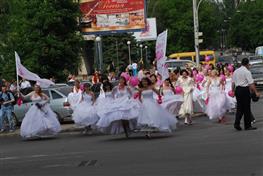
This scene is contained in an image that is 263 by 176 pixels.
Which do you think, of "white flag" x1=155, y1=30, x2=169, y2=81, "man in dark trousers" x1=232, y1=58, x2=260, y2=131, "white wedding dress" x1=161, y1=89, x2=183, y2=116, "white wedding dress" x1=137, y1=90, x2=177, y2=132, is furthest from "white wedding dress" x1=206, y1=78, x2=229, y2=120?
"white wedding dress" x1=137, y1=90, x2=177, y2=132

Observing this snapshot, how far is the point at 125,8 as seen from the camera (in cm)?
4419

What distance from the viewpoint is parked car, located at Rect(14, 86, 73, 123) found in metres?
24.3

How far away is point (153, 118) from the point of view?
16.3 metres

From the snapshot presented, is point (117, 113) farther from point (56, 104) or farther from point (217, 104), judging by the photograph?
point (56, 104)

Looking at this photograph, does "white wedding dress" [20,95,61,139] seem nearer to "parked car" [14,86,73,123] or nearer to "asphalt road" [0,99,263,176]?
"asphalt road" [0,99,263,176]

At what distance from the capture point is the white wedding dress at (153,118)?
16312mm

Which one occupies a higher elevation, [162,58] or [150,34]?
[162,58]

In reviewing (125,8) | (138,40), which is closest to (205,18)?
(138,40)

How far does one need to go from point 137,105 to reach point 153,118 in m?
0.62

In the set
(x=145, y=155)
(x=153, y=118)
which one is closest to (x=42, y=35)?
(x=153, y=118)

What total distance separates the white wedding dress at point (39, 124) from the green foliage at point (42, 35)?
13153 millimetres

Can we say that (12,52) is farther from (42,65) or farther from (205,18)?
(205,18)

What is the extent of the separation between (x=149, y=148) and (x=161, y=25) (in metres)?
86.5

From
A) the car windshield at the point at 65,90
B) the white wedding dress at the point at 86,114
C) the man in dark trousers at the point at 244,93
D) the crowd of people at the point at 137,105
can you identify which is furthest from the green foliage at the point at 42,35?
the man in dark trousers at the point at 244,93
